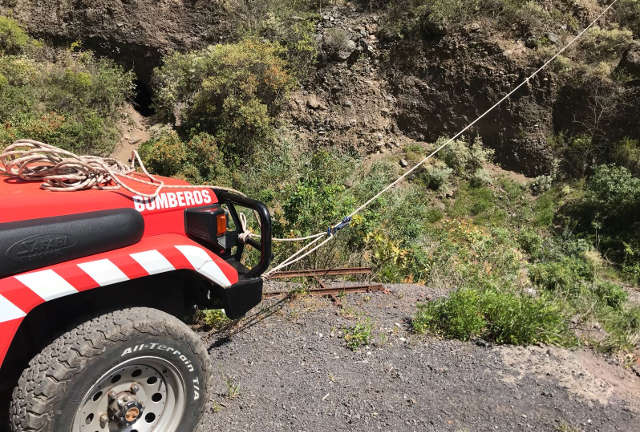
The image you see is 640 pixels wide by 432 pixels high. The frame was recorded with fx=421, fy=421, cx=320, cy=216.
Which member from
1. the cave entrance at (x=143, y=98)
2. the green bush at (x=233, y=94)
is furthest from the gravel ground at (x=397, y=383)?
the cave entrance at (x=143, y=98)

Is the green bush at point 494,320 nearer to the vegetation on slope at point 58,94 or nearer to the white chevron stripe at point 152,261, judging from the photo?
the white chevron stripe at point 152,261

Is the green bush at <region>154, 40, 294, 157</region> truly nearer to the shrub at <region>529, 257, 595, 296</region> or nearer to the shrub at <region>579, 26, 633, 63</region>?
the shrub at <region>529, 257, 595, 296</region>

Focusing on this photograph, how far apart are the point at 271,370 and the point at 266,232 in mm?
1221

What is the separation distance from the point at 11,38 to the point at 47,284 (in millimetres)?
15407

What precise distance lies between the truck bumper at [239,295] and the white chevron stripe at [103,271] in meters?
0.69

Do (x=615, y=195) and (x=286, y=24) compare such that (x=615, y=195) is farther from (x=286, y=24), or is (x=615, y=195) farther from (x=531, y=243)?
(x=286, y=24)

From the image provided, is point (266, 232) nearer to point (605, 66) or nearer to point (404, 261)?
point (404, 261)

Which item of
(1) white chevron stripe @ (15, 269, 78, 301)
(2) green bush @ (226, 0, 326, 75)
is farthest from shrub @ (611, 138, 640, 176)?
(1) white chevron stripe @ (15, 269, 78, 301)

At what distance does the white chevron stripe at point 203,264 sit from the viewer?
93.0 inches

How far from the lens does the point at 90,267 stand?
1.96 metres

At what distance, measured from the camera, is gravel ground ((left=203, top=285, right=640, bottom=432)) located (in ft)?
9.42

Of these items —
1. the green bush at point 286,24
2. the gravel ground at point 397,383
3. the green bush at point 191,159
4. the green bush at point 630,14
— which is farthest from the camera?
the green bush at point 286,24

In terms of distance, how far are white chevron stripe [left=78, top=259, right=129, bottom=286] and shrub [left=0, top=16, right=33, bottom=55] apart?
1482cm

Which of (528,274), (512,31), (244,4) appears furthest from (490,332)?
(244,4)
